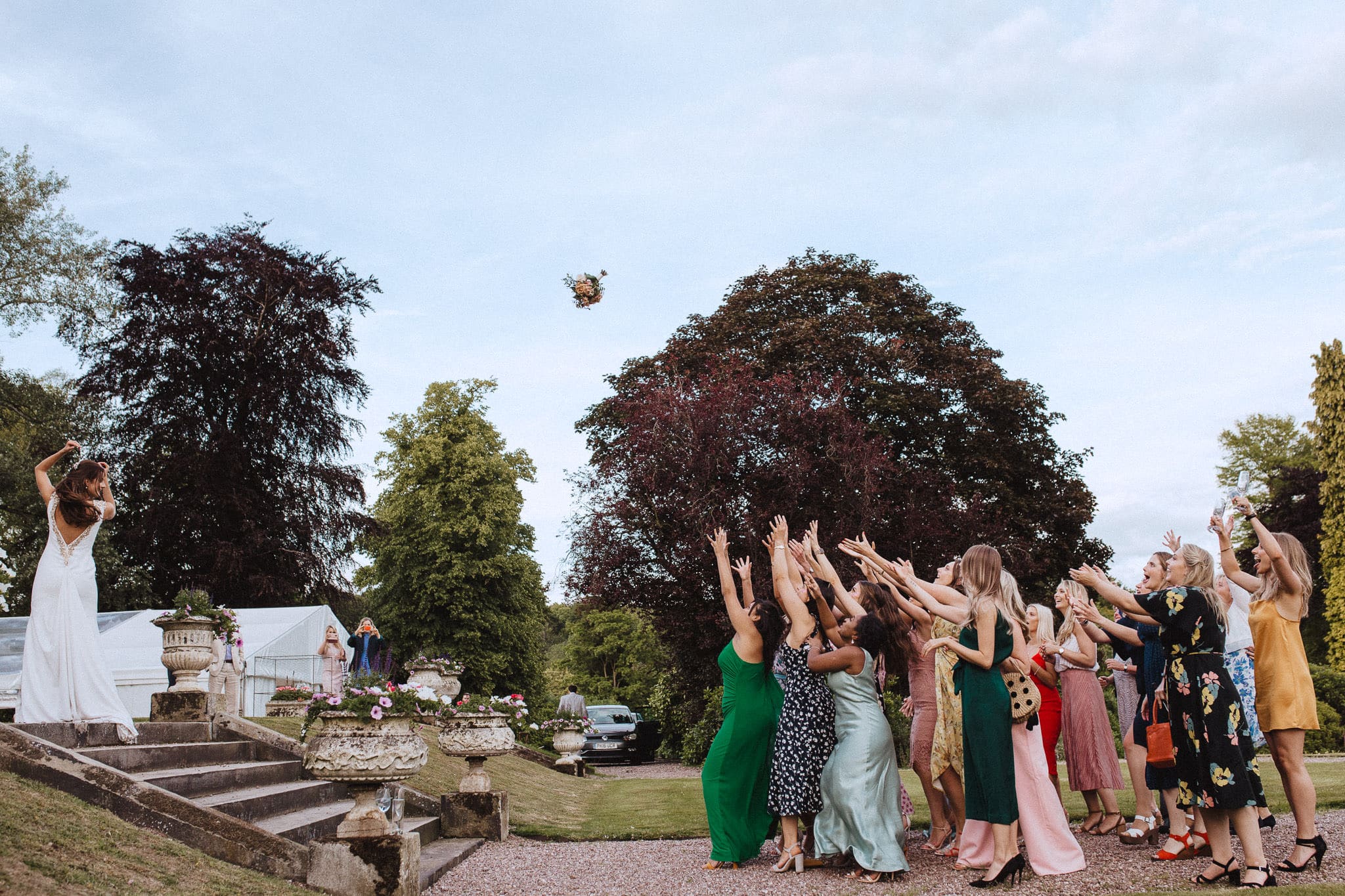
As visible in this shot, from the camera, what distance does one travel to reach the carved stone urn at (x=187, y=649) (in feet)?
31.2

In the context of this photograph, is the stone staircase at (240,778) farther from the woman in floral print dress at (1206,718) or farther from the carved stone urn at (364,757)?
the woman in floral print dress at (1206,718)

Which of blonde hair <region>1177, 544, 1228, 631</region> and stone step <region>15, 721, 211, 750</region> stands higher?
blonde hair <region>1177, 544, 1228, 631</region>

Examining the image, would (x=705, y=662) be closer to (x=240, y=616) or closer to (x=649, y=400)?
(x=649, y=400)

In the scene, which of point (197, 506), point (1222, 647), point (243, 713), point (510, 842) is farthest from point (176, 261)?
point (1222, 647)

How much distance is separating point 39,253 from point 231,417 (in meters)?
7.03

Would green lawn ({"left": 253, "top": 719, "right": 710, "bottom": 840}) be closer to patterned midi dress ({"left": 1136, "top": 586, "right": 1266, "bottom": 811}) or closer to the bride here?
the bride

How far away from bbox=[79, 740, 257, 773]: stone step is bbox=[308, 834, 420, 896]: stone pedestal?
66.7 inches

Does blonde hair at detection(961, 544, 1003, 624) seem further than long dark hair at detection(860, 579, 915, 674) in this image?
No

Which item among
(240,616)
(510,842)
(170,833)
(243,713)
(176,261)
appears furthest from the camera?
(176,261)

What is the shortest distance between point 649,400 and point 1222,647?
42.3 feet

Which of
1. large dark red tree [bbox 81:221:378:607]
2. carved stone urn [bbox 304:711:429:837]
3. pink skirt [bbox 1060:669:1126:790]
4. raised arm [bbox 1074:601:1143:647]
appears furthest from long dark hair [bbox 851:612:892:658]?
large dark red tree [bbox 81:221:378:607]

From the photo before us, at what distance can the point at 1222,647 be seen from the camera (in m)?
5.95

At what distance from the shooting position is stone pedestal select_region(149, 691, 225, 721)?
9.10m

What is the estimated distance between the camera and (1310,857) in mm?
5883
